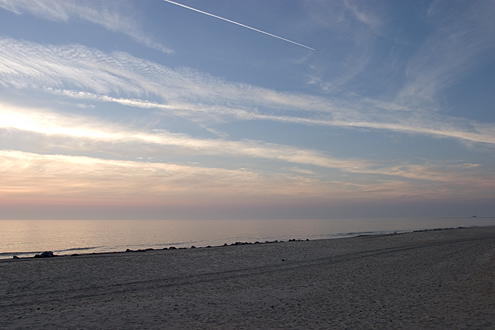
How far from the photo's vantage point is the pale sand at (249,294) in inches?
390

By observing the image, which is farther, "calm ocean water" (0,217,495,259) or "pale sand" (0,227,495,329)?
"calm ocean water" (0,217,495,259)

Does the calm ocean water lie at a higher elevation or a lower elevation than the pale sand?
higher

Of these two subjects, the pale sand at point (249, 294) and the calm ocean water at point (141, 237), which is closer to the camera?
the pale sand at point (249, 294)

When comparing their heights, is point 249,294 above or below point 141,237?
below

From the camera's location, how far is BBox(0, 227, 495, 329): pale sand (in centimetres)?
990

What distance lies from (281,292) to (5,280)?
12.9 meters

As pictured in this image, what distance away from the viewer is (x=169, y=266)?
2127cm

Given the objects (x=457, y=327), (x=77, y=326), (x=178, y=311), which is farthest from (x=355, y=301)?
(x=77, y=326)

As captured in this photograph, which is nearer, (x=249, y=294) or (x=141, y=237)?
(x=249, y=294)

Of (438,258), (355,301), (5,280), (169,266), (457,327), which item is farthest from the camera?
(438,258)

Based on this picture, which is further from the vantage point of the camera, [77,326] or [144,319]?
[144,319]

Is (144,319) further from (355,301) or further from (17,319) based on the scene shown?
(355,301)

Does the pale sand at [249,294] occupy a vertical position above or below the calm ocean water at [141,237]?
below

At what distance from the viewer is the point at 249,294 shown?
13688mm
